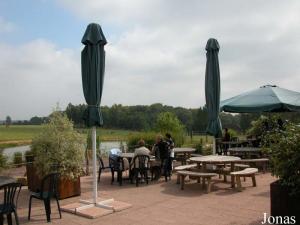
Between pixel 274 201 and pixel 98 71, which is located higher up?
pixel 98 71

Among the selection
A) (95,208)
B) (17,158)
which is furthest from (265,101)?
(17,158)

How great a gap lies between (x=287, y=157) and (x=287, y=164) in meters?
0.11

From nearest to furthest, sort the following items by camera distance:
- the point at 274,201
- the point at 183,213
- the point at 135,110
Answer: the point at 274,201 < the point at 183,213 < the point at 135,110

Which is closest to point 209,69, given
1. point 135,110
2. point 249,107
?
point 249,107

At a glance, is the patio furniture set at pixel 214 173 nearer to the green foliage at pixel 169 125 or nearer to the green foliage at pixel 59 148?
the green foliage at pixel 59 148

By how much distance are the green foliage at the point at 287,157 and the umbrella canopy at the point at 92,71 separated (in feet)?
9.30

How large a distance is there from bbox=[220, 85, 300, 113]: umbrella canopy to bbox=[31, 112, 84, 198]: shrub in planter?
16.3 ft

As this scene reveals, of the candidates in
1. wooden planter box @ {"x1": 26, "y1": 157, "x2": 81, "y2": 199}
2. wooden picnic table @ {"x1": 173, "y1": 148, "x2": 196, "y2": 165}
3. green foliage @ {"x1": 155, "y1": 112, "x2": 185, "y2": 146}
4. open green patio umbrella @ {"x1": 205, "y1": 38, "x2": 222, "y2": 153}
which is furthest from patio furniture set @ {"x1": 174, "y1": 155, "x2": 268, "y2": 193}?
green foliage @ {"x1": 155, "y1": 112, "x2": 185, "y2": 146}

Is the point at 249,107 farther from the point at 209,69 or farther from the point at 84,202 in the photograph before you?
the point at 84,202

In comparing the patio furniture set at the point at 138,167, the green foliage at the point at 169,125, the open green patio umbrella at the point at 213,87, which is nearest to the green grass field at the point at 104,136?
the green foliage at the point at 169,125

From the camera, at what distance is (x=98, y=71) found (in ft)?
20.3

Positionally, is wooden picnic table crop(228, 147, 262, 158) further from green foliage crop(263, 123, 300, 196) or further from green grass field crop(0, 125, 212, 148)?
green foliage crop(263, 123, 300, 196)

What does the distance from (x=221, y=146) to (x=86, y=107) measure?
24.7ft

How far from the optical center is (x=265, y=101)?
33.7 ft
